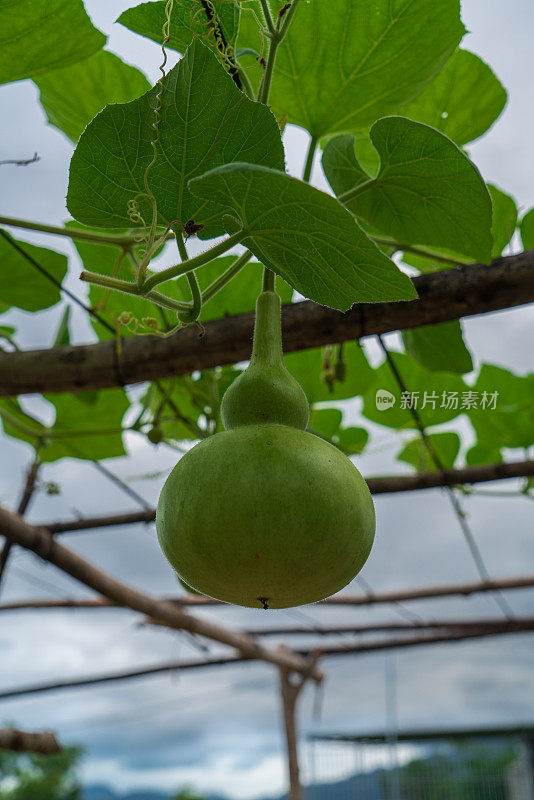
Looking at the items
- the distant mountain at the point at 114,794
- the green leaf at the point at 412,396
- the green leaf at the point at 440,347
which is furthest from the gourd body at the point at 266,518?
the distant mountain at the point at 114,794

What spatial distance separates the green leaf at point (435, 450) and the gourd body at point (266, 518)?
96 cm

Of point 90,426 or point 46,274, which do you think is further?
point 90,426

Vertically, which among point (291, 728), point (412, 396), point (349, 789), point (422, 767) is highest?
point (412, 396)

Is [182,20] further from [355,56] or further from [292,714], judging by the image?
[292,714]

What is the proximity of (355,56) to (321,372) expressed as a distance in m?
0.48

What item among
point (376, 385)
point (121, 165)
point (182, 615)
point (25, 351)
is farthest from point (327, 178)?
point (182, 615)

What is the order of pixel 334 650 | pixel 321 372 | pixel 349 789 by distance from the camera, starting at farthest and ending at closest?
1. pixel 349 789
2. pixel 334 650
3. pixel 321 372

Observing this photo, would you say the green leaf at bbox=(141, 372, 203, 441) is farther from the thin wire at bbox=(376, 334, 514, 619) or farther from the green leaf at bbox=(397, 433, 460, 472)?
the green leaf at bbox=(397, 433, 460, 472)

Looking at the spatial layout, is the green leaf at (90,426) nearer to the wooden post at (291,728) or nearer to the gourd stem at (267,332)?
the gourd stem at (267,332)

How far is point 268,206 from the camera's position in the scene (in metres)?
0.27

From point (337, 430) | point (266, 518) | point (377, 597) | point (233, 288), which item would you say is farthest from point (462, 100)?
point (377, 597)

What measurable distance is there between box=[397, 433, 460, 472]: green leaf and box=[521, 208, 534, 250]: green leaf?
49 centimetres

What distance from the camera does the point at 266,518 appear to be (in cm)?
26

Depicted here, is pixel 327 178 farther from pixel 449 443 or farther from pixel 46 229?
pixel 449 443
